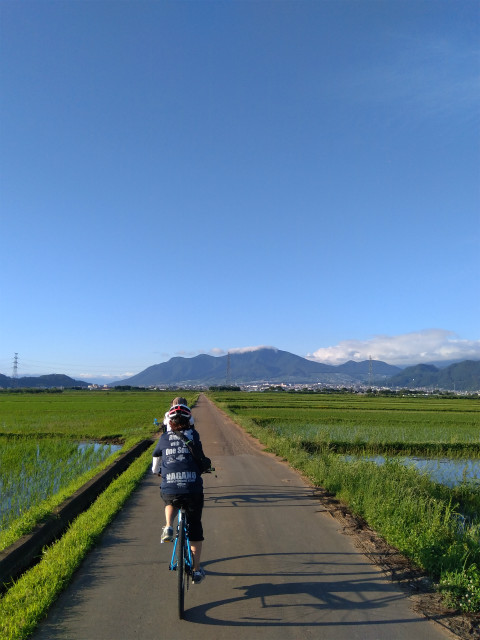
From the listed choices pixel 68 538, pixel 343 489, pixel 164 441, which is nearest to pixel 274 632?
pixel 164 441

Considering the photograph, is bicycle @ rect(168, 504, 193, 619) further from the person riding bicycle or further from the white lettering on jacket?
the white lettering on jacket

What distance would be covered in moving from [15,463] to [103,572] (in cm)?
1009

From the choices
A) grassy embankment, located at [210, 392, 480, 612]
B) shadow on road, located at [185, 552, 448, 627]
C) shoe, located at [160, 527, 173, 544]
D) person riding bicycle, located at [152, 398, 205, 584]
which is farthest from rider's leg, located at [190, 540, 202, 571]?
grassy embankment, located at [210, 392, 480, 612]

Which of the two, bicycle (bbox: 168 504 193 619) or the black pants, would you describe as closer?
bicycle (bbox: 168 504 193 619)

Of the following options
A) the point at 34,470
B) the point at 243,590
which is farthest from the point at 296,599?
the point at 34,470

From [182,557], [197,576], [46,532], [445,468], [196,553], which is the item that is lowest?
[445,468]

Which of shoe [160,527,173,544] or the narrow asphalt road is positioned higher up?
shoe [160,527,173,544]

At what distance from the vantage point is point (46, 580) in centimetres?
439

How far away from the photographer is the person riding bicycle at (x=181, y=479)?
434 cm

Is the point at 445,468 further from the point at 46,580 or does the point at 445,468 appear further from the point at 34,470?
the point at 46,580

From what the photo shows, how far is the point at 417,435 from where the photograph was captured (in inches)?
914

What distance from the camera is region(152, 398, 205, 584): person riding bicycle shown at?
4.34 meters

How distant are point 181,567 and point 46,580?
150 centimetres

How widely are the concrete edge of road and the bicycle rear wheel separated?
6.76 feet
